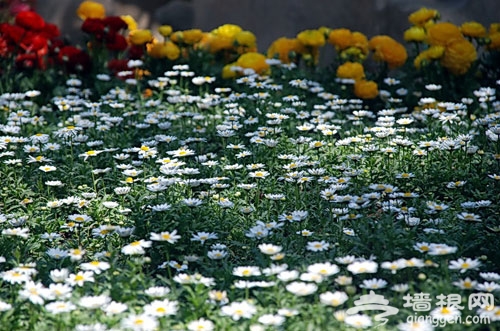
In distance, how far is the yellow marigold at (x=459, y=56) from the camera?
221 inches

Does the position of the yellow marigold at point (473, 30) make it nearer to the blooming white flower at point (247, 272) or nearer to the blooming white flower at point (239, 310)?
the blooming white flower at point (247, 272)

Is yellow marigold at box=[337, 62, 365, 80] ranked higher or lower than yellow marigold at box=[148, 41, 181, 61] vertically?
lower

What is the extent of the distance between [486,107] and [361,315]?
109 inches

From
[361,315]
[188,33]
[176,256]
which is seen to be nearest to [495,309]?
[361,315]

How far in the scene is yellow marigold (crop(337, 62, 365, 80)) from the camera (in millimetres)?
5771

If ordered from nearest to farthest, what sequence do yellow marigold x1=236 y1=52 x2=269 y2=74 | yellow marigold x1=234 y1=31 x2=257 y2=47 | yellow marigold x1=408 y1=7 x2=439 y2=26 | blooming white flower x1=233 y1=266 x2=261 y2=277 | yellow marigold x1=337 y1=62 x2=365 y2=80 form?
blooming white flower x1=233 y1=266 x2=261 y2=277 → yellow marigold x1=337 y1=62 x2=365 y2=80 → yellow marigold x1=236 y1=52 x2=269 y2=74 → yellow marigold x1=408 y1=7 x2=439 y2=26 → yellow marigold x1=234 y1=31 x2=257 y2=47

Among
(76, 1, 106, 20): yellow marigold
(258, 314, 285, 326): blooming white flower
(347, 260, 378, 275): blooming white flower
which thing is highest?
(76, 1, 106, 20): yellow marigold

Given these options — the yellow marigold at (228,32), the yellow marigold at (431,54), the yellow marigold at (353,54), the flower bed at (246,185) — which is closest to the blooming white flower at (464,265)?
the flower bed at (246,185)

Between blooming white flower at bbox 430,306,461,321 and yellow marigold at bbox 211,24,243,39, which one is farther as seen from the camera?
yellow marigold at bbox 211,24,243,39

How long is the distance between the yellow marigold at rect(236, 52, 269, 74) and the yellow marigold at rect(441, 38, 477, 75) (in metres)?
1.28

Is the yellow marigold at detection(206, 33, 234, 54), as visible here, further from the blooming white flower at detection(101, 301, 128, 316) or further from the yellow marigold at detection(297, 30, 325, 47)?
the blooming white flower at detection(101, 301, 128, 316)

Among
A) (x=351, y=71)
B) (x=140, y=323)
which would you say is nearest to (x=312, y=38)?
(x=351, y=71)

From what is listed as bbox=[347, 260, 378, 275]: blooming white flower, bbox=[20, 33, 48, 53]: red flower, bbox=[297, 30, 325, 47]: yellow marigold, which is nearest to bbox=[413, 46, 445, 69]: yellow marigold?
bbox=[297, 30, 325, 47]: yellow marigold

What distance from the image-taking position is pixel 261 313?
9.14ft
